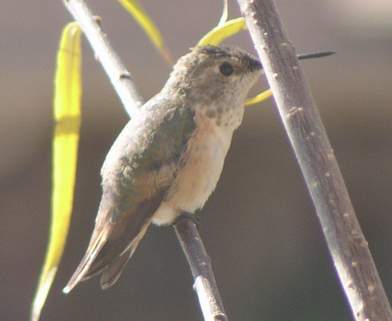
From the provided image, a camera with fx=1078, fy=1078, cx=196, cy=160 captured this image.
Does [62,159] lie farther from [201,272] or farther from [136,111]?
[136,111]

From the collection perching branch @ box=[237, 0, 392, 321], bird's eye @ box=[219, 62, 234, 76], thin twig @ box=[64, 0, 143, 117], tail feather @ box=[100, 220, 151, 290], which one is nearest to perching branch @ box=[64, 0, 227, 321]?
thin twig @ box=[64, 0, 143, 117]

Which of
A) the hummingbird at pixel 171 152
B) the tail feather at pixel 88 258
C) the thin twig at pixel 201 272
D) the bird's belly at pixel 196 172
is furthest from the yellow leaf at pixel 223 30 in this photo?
the bird's belly at pixel 196 172

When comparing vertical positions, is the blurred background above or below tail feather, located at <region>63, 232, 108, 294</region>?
above

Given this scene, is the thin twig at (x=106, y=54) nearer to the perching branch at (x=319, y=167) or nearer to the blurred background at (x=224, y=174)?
the perching branch at (x=319, y=167)

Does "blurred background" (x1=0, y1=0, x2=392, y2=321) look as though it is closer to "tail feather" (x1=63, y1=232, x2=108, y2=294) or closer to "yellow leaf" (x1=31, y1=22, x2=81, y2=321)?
"tail feather" (x1=63, y1=232, x2=108, y2=294)

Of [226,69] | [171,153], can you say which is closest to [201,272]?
[171,153]
